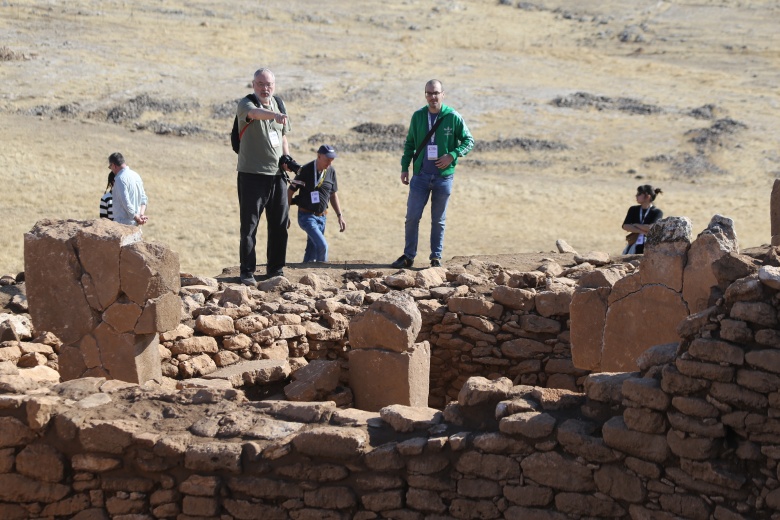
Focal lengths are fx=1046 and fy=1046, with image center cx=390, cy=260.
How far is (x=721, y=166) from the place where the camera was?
28484mm

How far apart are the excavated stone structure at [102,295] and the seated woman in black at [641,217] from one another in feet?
18.4

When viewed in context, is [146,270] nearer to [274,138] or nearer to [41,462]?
[41,462]

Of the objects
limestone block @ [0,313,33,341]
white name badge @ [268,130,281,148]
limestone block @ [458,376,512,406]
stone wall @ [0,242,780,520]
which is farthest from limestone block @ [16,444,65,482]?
white name badge @ [268,130,281,148]

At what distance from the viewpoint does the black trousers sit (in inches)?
371

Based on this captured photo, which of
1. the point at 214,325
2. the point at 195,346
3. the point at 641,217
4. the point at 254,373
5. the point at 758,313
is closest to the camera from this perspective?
the point at 758,313

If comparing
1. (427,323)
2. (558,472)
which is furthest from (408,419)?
(427,323)

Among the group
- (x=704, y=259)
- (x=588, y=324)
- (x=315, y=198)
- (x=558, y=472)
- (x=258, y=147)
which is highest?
(x=258, y=147)

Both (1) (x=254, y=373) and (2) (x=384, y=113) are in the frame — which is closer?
(1) (x=254, y=373)

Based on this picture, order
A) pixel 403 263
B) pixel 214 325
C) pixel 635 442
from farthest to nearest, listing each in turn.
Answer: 1. pixel 403 263
2. pixel 214 325
3. pixel 635 442

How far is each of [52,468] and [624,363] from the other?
3.61 metres

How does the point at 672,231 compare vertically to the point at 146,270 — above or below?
above

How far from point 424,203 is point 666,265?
13.9 ft

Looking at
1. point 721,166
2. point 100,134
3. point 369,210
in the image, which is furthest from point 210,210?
point 721,166

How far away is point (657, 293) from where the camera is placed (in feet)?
22.2
